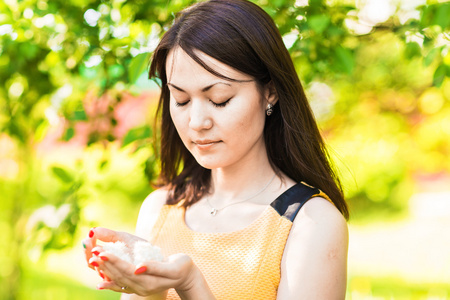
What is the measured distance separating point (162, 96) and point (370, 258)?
4.43 metres

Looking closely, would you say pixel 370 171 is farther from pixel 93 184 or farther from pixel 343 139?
pixel 93 184

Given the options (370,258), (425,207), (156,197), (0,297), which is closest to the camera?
(156,197)

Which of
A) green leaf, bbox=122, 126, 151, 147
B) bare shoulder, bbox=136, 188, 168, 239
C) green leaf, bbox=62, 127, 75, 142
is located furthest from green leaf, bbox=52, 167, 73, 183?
bare shoulder, bbox=136, 188, 168, 239

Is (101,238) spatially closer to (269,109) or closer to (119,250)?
(119,250)

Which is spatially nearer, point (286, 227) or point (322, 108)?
point (286, 227)

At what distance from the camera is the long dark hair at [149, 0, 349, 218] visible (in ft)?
5.66

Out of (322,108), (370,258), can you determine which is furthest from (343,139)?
(370,258)

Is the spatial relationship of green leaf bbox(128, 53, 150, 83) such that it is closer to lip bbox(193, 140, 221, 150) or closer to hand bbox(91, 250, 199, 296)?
lip bbox(193, 140, 221, 150)

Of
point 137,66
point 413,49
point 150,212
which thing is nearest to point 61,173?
point 150,212

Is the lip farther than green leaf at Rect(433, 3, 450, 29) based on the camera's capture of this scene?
No

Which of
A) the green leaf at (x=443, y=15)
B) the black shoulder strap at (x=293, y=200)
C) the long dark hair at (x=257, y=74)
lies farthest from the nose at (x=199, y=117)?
the green leaf at (x=443, y=15)

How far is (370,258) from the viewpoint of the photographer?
19.4ft

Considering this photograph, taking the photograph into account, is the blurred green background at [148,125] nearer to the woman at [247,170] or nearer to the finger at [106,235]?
the woman at [247,170]

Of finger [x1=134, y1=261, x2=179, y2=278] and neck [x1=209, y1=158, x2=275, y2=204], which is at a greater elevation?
finger [x1=134, y1=261, x2=179, y2=278]
